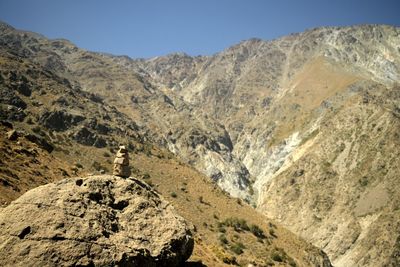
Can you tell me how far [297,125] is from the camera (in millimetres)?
128125

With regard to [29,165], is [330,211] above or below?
above

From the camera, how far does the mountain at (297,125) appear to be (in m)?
76.4

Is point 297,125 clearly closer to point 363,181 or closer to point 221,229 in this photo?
point 363,181

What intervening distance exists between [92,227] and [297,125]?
4783 inches

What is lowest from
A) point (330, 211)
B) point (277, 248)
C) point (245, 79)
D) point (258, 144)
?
point (277, 248)

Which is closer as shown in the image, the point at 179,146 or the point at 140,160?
the point at 140,160

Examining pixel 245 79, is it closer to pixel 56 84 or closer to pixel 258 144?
pixel 258 144

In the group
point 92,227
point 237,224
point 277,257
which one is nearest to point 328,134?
point 237,224

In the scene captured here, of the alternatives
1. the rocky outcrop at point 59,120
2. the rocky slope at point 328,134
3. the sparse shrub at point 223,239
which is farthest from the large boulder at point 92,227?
the rocky slope at point 328,134

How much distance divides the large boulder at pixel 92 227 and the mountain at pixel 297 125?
122ft

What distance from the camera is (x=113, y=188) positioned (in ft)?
43.0

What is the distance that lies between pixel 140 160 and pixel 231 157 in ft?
245

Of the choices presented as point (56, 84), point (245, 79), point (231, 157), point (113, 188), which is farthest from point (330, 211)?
point (245, 79)

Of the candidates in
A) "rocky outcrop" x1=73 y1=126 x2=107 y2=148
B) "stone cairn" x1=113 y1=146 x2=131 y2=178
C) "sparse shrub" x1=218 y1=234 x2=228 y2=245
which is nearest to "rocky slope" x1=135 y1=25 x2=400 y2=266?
"sparse shrub" x1=218 y1=234 x2=228 y2=245
